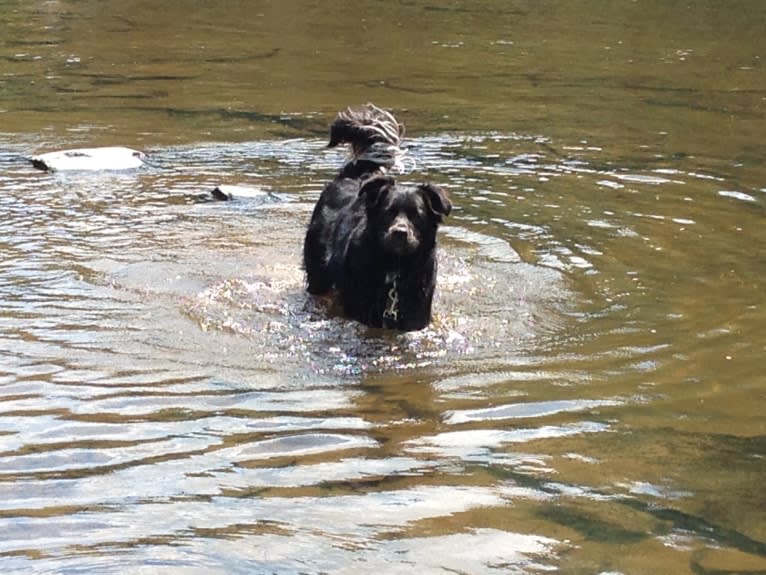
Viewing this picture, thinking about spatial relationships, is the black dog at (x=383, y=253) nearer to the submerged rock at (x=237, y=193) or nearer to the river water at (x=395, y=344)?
the river water at (x=395, y=344)

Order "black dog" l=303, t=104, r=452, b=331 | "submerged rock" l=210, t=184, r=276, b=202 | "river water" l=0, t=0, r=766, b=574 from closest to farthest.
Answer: "river water" l=0, t=0, r=766, b=574
"black dog" l=303, t=104, r=452, b=331
"submerged rock" l=210, t=184, r=276, b=202

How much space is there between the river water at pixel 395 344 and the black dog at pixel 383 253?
0.15m

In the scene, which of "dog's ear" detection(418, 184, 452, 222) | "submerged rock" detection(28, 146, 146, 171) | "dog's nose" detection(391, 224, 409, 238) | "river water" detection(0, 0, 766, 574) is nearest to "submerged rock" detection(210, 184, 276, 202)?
"river water" detection(0, 0, 766, 574)

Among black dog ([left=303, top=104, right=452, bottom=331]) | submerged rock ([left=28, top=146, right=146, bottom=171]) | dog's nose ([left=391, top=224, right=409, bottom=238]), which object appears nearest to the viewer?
dog's nose ([left=391, top=224, right=409, bottom=238])

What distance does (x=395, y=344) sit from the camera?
7625 mm

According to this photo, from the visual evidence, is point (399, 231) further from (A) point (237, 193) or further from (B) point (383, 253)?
(A) point (237, 193)

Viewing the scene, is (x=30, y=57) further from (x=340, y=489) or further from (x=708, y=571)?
(x=708, y=571)

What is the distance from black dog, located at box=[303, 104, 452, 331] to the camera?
7.79 m

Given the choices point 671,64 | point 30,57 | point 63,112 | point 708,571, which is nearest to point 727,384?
point 708,571

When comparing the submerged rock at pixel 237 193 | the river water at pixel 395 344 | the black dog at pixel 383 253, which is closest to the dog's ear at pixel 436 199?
the black dog at pixel 383 253

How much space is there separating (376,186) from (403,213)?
304 mm

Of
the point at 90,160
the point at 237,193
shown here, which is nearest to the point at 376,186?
the point at 237,193

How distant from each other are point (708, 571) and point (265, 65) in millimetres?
14831

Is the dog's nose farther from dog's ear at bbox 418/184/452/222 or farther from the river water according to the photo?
the river water
